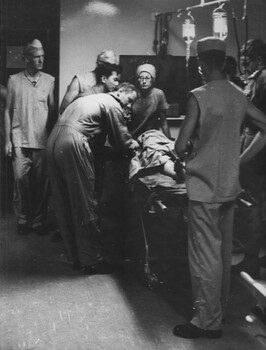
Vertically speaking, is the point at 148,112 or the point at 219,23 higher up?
the point at 219,23

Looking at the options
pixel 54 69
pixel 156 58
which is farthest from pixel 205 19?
pixel 54 69

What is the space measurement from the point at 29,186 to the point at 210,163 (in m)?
3.13

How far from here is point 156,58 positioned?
20.6ft

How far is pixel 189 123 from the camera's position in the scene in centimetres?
310

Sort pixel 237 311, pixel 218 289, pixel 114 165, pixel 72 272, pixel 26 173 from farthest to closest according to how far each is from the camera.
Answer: pixel 26 173 → pixel 114 165 → pixel 72 272 → pixel 237 311 → pixel 218 289

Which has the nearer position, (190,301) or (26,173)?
(190,301)

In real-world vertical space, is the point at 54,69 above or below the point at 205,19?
below

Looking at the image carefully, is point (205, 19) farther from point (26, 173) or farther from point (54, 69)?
point (26, 173)

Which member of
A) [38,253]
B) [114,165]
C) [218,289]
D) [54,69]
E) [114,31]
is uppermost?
[114,31]

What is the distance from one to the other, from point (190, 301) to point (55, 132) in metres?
1.79

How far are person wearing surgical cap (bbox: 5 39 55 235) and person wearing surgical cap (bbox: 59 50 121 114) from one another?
41cm

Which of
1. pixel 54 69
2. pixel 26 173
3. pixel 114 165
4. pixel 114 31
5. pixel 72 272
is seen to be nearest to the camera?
pixel 72 272

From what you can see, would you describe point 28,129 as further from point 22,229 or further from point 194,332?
point 194,332

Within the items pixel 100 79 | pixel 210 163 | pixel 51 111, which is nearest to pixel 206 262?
pixel 210 163
